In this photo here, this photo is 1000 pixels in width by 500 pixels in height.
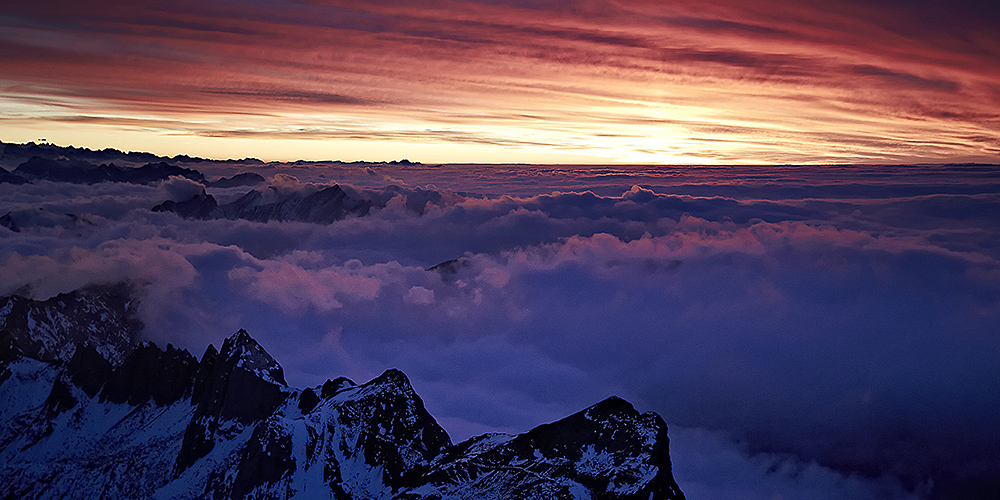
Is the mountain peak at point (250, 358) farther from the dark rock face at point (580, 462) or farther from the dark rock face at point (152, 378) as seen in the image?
the dark rock face at point (580, 462)

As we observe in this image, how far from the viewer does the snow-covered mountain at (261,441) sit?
7231cm

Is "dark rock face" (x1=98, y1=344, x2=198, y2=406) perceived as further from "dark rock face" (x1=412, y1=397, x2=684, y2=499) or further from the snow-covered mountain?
"dark rock face" (x1=412, y1=397, x2=684, y2=499)

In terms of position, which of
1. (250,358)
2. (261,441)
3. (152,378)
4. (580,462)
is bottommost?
(152,378)

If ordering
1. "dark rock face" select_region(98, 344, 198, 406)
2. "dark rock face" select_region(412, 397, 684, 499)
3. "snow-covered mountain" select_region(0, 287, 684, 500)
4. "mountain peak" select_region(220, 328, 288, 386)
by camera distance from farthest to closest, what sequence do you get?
"dark rock face" select_region(98, 344, 198, 406) → "mountain peak" select_region(220, 328, 288, 386) → "snow-covered mountain" select_region(0, 287, 684, 500) → "dark rock face" select_region(412, 397, 684, 499)

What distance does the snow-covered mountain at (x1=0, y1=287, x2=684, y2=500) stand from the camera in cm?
7231

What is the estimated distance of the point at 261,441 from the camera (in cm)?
8950

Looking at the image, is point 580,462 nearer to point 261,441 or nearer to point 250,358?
point 261,441

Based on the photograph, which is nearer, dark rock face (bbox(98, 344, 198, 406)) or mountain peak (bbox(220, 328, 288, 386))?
mountain peak (bbox(220, 328, 288, 386))

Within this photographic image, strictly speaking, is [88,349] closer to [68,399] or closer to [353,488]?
[68,399]

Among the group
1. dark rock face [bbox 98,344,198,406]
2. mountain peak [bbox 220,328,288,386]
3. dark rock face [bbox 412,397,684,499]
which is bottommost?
dark rock face [bbox 98,344,198,406]

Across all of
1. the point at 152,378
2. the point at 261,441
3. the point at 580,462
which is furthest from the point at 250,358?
the point at 580,462

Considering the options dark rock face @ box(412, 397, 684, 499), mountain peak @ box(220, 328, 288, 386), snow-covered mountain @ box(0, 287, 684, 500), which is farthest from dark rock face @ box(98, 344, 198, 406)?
dark rock face @ box(412, 397, 684, 499)

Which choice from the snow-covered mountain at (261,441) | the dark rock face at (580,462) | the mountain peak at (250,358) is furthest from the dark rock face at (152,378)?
the dark rock face at (580,462)

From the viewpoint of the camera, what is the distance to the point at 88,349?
164 meters
